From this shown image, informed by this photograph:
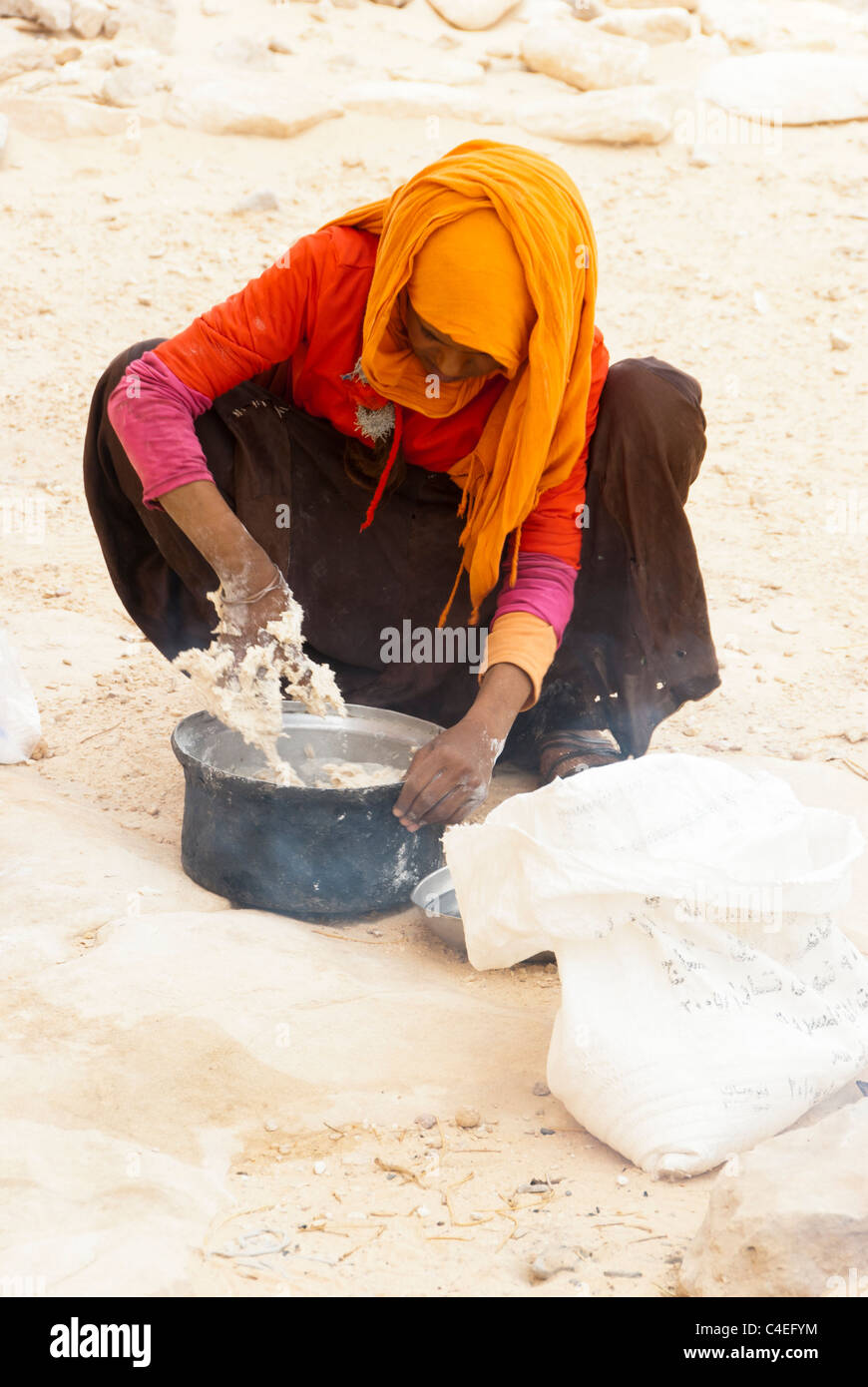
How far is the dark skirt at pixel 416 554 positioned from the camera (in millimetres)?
2822

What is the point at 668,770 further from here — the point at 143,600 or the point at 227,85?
the point at 227,85

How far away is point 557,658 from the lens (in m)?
3.10

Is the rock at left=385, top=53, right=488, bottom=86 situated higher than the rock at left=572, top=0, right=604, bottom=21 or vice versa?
the rock at left=572, top=0, right=604, bottom=21

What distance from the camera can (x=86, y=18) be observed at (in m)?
7.37

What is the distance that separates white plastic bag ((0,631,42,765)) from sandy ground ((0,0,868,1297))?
7 cm

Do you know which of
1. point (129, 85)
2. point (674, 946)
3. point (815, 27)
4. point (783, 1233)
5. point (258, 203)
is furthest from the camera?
point (815, 27)

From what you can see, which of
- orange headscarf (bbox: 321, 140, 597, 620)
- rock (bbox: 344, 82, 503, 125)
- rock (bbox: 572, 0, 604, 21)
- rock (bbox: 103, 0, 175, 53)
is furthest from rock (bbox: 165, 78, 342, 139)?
orange headscarf (bbox: 321, 140, 597, 620)

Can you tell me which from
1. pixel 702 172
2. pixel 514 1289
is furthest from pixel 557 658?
pixel 702 172

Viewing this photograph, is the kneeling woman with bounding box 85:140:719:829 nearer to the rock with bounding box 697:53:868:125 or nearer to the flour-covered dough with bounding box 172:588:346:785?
the flour-covered dough with bounding box 172:588:346:785

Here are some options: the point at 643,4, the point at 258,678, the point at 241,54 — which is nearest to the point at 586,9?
the point at 643,4

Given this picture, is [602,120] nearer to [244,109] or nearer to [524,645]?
[244,109]

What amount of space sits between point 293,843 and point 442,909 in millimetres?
331

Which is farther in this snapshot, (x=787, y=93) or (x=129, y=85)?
(x=787, y=93)

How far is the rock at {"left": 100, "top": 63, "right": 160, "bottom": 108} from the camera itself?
7.09 metres
